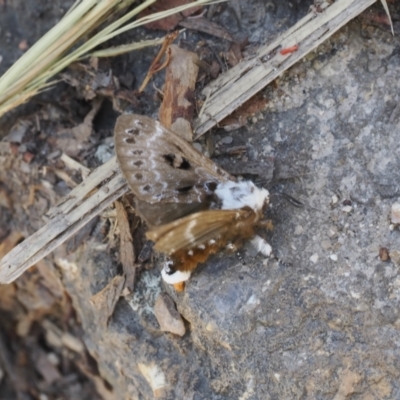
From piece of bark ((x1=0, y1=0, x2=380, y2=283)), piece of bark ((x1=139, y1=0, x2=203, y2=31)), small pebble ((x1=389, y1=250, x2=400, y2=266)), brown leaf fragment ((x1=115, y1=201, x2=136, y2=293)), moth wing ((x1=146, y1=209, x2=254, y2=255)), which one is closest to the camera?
moth wing ((x1=146, y1=209, x2=254, y2=255))

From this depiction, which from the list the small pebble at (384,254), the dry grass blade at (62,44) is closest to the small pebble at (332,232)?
the small pebble at (384,254)

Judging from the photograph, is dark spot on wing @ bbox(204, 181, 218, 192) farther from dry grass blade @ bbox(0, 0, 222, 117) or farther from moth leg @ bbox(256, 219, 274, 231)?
dry grass blade @ bbox(0, 0, 222, 117)

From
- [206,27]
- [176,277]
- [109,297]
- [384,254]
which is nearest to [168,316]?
[176,277]

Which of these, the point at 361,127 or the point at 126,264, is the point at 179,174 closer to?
the point at 126,264

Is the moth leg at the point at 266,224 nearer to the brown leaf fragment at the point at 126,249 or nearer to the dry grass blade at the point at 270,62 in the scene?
the dry grass blade at the point at 270,62

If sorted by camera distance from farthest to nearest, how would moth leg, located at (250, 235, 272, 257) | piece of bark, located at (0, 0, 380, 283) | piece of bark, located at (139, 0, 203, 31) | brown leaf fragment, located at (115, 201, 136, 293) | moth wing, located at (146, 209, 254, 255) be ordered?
piece of bark, located at (139, 0, 203, 31), brown leaf fragment, located at (115, 201, 136, 293), piece of bark, located at (0, 0, 380, 283), moth leg, located at (250, 235, 272, 257), moth wing, located at (146, 209, 254, 255)

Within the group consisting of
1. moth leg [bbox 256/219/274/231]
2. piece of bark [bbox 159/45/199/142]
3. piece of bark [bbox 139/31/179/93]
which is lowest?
moth leg [bbox 256/219/274/231]

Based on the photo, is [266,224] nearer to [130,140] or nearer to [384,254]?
[384,254]

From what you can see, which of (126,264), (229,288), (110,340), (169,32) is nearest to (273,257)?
(229,288)

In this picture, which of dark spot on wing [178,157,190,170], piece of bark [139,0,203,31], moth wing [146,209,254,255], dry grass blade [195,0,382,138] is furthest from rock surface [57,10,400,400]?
piece of bark [139,0,203,31]
